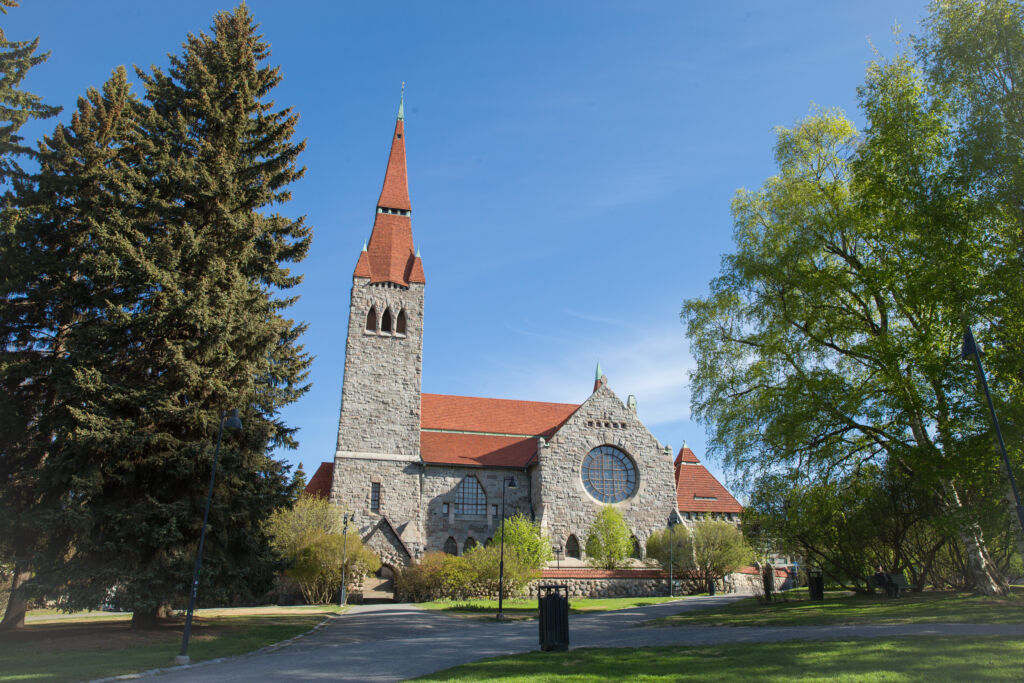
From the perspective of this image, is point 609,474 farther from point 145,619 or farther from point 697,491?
point 145,619

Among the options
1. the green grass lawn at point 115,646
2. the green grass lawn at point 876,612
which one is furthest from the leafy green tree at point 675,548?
the green grass lawn at point 115,646

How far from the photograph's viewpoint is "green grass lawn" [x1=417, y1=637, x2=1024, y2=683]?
6699mm

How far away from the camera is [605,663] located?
27.6ft

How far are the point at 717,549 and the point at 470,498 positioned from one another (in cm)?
1390

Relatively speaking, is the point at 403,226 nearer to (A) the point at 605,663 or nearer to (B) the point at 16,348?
(B) the point at 16,348

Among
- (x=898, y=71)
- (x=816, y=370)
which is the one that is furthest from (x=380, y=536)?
(x=898, y=71)

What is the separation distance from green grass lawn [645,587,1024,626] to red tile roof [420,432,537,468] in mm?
20186

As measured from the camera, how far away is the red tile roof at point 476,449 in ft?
119

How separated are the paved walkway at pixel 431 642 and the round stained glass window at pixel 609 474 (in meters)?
19.4

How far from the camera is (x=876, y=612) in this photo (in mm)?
13156

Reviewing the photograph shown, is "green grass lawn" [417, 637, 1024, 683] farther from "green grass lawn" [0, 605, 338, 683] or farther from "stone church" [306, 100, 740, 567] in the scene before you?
"stone church" [306, 100, 740, 567]

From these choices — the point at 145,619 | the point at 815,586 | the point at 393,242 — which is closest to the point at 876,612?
the point at 815,586

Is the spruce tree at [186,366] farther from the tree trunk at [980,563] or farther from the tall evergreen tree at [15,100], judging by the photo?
the tree trunk at [980,563]

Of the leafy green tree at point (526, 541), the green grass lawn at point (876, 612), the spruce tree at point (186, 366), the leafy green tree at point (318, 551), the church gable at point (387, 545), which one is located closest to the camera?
the green grass lawn at point (876, 612)
